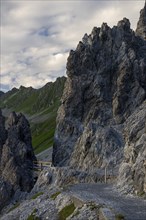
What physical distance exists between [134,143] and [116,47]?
59.1 metres

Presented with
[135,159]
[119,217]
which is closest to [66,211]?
[119,217]

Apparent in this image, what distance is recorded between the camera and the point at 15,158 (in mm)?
91750

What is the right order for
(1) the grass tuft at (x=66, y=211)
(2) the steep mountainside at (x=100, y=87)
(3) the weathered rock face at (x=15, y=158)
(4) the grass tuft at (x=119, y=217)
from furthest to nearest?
(2) the steep mountainside at (x=100, y=87) → (3) the weathered rock face at (x=15, y=158) → (1) the grass tuft at (x=66, y=211) → (4) the grass tuft at (x=119, y=217)

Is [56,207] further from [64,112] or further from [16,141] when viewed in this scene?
[64,112]

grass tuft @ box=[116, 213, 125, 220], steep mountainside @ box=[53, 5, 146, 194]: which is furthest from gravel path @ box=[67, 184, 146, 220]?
steep mountainside @ box=[53, 5, 146, 194]

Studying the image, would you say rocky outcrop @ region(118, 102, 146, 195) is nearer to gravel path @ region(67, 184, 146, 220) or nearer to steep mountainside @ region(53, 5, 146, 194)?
gravel path @ region(67, 184, 146, 220)

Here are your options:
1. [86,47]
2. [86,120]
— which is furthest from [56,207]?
[86,47]

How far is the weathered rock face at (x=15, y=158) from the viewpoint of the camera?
8094cm

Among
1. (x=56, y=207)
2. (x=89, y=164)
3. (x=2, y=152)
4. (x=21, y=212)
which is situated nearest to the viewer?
(x=56, y=207)

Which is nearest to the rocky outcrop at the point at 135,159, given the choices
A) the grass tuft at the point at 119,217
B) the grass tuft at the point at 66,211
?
the grass tuft at the point at 66,211

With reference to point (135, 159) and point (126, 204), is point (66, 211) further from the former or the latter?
point (135, 159)

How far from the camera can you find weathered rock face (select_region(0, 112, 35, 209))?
8094cm

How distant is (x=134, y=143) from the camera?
5522 cm

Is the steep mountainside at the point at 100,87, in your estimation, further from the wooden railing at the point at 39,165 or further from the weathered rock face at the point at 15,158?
the weathered rock face at the point at 15,158
